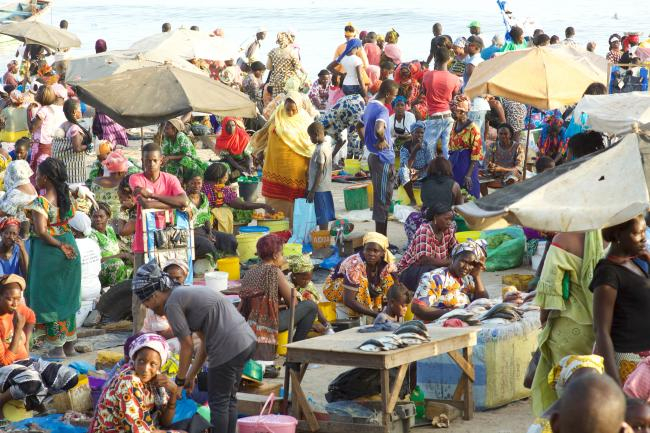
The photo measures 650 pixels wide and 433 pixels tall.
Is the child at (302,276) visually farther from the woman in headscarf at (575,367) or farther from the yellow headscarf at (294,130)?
the woman in headscarf at (575,367)

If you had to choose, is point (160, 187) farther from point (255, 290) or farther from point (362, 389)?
point (362, 389)

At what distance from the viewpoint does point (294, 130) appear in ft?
42.3

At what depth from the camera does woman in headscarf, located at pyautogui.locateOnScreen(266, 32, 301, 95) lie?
61.8 feet

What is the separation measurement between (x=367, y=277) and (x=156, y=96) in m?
2.66

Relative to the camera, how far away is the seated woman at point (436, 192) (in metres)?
10.9

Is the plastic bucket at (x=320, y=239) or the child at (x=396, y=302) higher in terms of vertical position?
the child at (x=396, y=302)

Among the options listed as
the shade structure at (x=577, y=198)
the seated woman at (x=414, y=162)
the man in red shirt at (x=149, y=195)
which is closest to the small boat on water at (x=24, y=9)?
the seated woman at (x=414, y=162)

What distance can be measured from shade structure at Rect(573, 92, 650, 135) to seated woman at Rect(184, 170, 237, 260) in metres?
4.07

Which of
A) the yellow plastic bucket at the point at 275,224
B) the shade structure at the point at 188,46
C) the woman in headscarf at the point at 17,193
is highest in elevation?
the woman in headscarf at the point at 17,193

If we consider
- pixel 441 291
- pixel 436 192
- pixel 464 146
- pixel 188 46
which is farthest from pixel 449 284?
pixel 188 46

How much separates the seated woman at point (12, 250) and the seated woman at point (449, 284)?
2921mm

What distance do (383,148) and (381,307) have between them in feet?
11.2

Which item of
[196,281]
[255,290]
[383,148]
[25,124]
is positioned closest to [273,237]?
[255,290]

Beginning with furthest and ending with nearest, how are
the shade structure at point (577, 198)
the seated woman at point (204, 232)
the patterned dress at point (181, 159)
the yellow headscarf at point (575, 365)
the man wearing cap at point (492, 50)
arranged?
the man wearing cap at point (492, 50)
the patterned dress at point (181, 159)
the seated woman at point (204, 232)
the shade structure at point (577, 198)
the yellow headscarf at point (575, 365)
